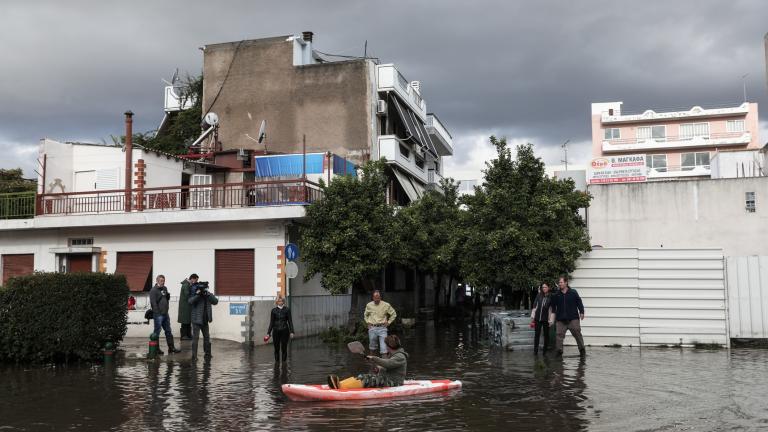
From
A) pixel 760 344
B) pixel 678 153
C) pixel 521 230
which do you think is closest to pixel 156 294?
pixel 521 230

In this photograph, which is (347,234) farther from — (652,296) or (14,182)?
(14,182)

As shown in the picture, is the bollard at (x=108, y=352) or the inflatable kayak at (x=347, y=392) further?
the bollard at (x=108, y=352)

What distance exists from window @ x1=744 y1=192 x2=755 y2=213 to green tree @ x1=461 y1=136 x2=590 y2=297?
9.03 metres

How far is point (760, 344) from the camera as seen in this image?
18094 millimetres

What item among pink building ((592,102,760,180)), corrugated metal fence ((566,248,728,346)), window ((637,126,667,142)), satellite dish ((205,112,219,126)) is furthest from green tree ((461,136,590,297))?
window ((637,126,667,142))

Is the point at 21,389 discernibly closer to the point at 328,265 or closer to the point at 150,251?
the point at 328,265

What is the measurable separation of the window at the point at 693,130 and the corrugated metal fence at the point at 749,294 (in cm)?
6397

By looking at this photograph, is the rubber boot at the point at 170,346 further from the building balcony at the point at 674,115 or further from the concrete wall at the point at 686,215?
the building balcony at the point at 674,115

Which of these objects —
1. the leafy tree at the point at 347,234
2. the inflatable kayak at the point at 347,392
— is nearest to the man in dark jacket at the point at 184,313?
the leafy tree at the point at 347,234

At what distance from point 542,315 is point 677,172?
212ft

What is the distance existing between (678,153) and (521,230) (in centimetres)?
6519

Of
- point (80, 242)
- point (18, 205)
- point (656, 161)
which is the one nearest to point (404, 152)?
point (80, 242)

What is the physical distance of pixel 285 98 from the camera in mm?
35312

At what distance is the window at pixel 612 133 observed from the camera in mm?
81000
